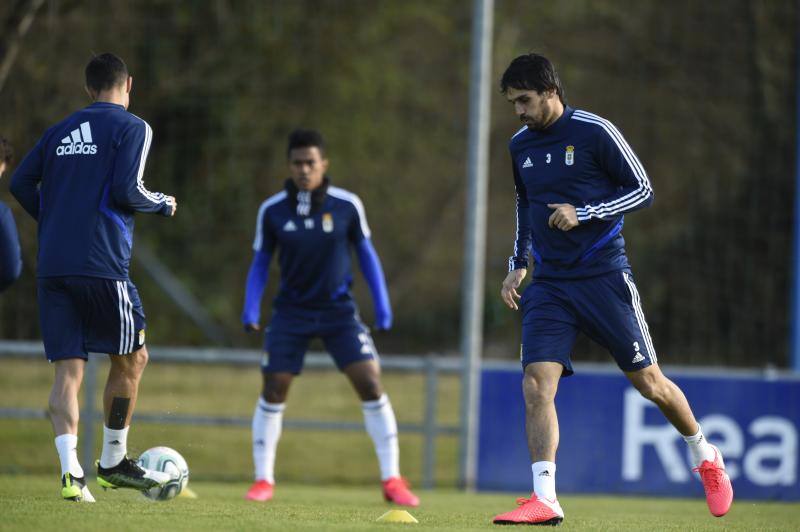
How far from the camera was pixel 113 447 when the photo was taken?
6.78 meters

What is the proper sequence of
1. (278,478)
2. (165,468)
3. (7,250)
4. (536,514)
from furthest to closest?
(278,478), (7,250), (165,468), (536,514)

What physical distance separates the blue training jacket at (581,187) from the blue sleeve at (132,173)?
6.36 feet

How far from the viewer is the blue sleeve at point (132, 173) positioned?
6445 millimetres

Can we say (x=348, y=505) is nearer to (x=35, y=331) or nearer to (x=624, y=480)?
(x=624, y=480)

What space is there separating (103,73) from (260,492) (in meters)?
3.17

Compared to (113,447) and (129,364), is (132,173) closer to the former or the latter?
(129,364)

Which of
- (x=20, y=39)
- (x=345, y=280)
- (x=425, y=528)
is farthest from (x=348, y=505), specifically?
(x=20, y=39)

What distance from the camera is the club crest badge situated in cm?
647

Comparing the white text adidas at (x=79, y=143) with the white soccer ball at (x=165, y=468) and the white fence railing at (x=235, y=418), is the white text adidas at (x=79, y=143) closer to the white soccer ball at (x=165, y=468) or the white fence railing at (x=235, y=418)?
the white soccer ball at (x=165, y=468)

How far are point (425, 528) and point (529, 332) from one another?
3.67 ft

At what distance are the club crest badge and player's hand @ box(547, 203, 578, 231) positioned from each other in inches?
10.8

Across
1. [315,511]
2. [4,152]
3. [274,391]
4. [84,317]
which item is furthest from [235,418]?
[84,317]

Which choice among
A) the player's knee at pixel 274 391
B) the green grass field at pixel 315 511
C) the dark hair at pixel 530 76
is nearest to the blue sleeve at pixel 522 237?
the dark hair at pixel 530 76

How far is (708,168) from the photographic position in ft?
41.0
